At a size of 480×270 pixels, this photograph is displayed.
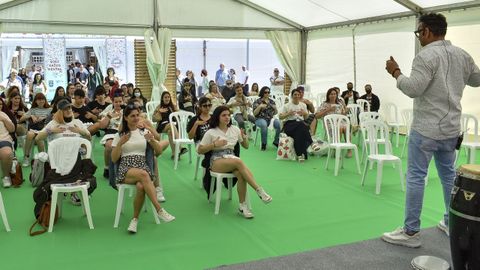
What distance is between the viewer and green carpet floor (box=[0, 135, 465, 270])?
10.1 ft

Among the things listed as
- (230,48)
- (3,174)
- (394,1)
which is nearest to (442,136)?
(3,174)

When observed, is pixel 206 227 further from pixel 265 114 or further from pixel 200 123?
pixel 265 114

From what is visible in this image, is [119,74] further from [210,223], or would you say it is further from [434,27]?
[434,27]

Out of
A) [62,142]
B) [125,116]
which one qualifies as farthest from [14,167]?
[125,116]

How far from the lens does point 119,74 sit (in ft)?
47.3

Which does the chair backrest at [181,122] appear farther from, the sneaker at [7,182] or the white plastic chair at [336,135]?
the sneaker at [7,182]

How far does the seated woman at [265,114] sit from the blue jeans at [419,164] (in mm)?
4266

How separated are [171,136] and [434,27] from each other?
4.05 m

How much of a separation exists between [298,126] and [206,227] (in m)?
3.02

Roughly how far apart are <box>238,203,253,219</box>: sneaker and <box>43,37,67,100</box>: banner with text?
1167 centimetres

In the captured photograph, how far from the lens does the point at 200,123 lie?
16.1 ft

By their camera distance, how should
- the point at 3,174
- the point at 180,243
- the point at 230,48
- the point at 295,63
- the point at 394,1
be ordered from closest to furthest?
the point at 180,243 → the point at 3,174 → the point at 394,1 → the point at 295,63 → the point at 230,48

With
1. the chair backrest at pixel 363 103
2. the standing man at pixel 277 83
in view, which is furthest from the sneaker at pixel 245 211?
the standing man at pixel 277 83

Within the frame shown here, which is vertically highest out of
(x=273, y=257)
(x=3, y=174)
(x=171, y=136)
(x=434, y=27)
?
(x=434, y=27)
